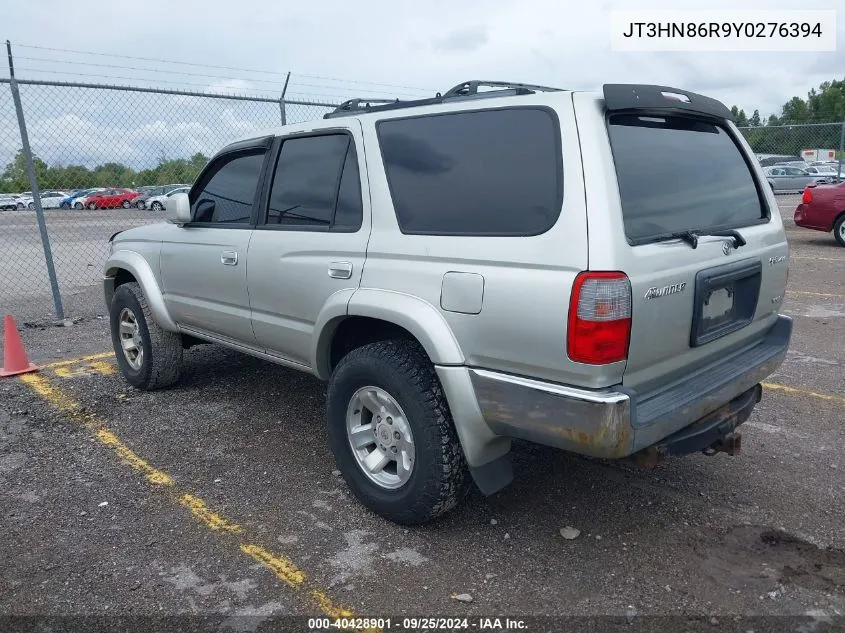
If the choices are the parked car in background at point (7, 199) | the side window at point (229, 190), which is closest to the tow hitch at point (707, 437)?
the side window at point (229, 190)

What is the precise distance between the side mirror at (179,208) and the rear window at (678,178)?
2.81 metres

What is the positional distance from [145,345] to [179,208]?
1.21 meters

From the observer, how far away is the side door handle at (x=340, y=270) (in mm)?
3340

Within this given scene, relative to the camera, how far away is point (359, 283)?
10.8 ft

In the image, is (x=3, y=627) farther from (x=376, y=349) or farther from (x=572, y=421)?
(x=572, y=421)

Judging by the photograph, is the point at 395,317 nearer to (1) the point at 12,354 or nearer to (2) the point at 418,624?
(2) the point at 418,624

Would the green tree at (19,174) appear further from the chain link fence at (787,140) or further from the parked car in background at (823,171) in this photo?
the parked car in background at (823,171)

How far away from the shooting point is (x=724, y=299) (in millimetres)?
3000

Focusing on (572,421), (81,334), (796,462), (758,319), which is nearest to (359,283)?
(572,421)

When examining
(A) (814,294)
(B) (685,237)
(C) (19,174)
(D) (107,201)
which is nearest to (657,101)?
(B) (685,237)

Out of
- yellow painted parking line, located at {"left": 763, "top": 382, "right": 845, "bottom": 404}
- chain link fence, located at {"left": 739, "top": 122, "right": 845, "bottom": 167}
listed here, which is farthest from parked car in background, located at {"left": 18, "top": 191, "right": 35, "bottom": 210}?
chain link fence, located at {"left": 739, "top": 122, "right": 845, "bottom": 167}

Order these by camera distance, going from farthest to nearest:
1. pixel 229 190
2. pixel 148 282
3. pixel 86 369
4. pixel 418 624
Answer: pixel 86 369 → pixel 148 282 → pixel 229 190 → pixel 418 624

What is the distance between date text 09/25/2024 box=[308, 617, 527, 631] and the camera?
2611 mm

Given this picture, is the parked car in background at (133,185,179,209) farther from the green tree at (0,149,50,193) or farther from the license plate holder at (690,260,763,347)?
the license plate holder at (690,260,763,347)
